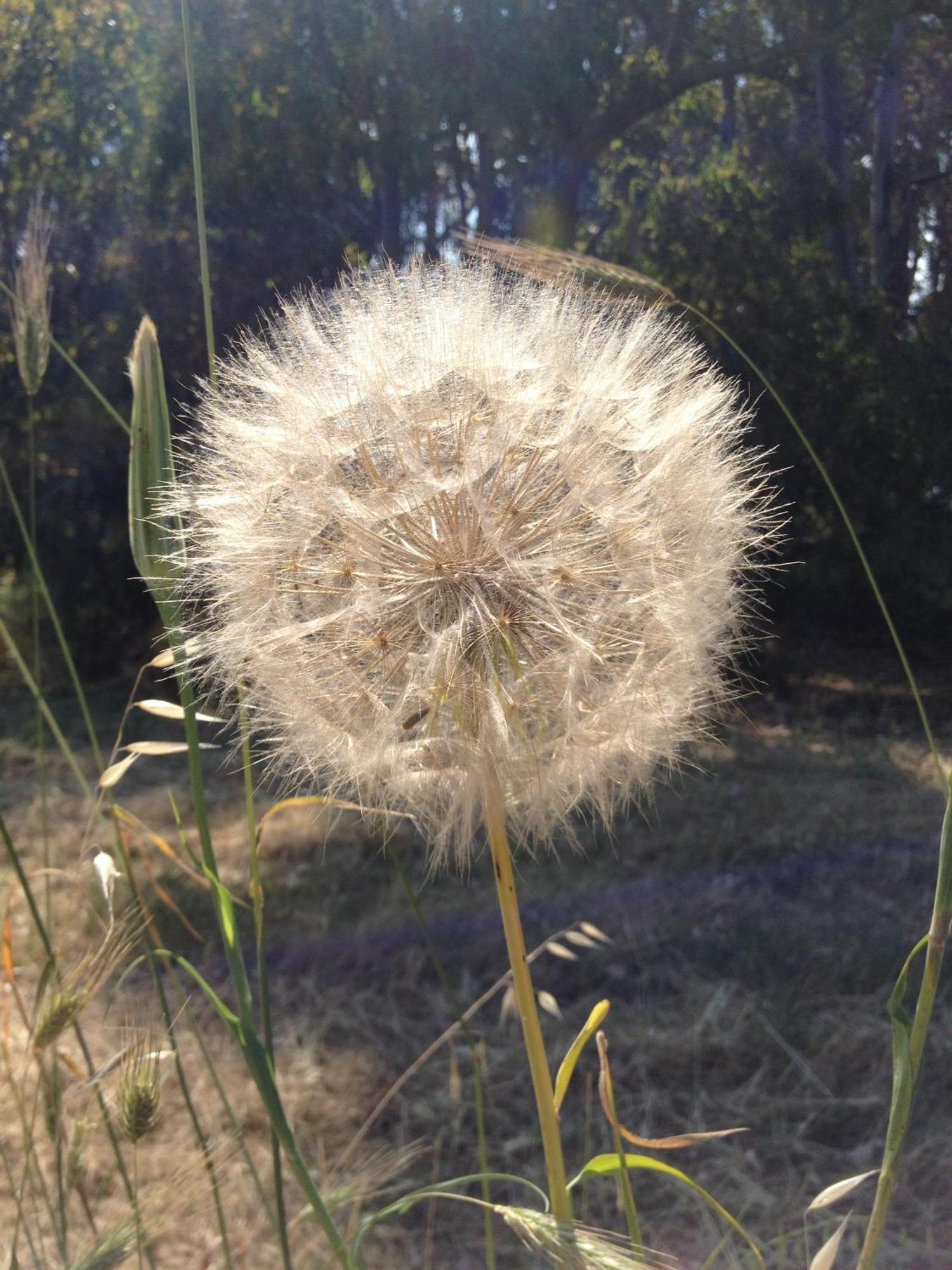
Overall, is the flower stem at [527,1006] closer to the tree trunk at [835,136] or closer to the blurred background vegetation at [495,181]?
the blurred background vegetation at [495,181]

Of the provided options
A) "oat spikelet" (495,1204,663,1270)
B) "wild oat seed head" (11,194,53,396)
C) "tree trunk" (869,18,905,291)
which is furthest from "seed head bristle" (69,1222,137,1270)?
"tree trunk" (869,18,905,291)

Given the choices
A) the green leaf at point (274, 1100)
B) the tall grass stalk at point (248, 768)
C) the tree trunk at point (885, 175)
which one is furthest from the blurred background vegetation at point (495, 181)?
the green leaf at point (274, 1100)

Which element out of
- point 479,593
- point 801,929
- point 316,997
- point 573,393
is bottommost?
point 316,997

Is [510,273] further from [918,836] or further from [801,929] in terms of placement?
[918,836]

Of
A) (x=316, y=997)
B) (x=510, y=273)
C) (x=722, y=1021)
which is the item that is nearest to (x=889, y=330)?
(x=722, y=1021)

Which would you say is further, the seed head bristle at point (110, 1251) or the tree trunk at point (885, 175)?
the tree trunk at point (885, 175)

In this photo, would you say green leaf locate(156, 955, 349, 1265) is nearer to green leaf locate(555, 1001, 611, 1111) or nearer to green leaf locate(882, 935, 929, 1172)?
green leaf locate(555, 1001, 611, 1111)

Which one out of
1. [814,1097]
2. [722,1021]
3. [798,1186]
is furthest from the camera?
[722,1021]
